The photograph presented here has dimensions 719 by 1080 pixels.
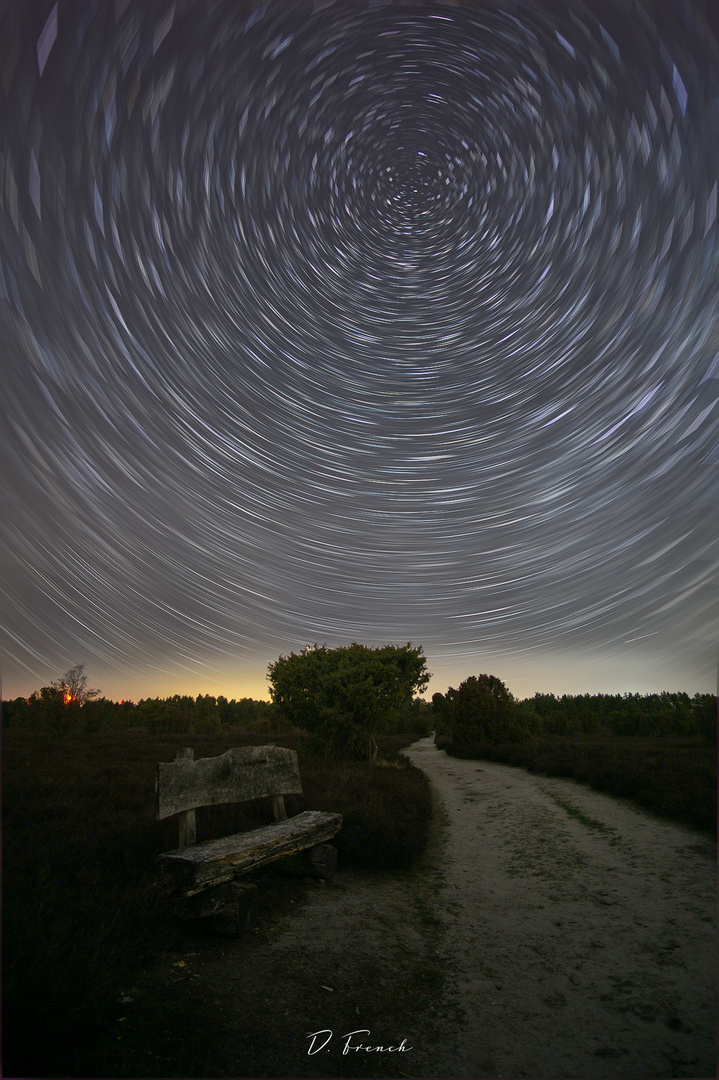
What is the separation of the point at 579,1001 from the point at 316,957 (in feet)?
7.31

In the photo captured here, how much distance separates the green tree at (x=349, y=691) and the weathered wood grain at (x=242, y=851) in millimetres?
13900

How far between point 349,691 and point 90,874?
16.1 m

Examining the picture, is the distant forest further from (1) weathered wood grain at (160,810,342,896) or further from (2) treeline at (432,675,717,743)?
(1) weathered wood grain at (160,810,342,896)

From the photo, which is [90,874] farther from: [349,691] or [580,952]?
[349,691]

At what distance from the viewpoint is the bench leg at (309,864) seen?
652cm

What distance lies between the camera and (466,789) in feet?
53.0

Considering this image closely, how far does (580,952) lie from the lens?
4.57 metres

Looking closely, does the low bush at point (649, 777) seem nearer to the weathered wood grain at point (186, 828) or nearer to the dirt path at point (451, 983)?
the dirt path at point (451, 983)

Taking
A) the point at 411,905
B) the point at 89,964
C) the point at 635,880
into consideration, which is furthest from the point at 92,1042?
the point at 635,880
